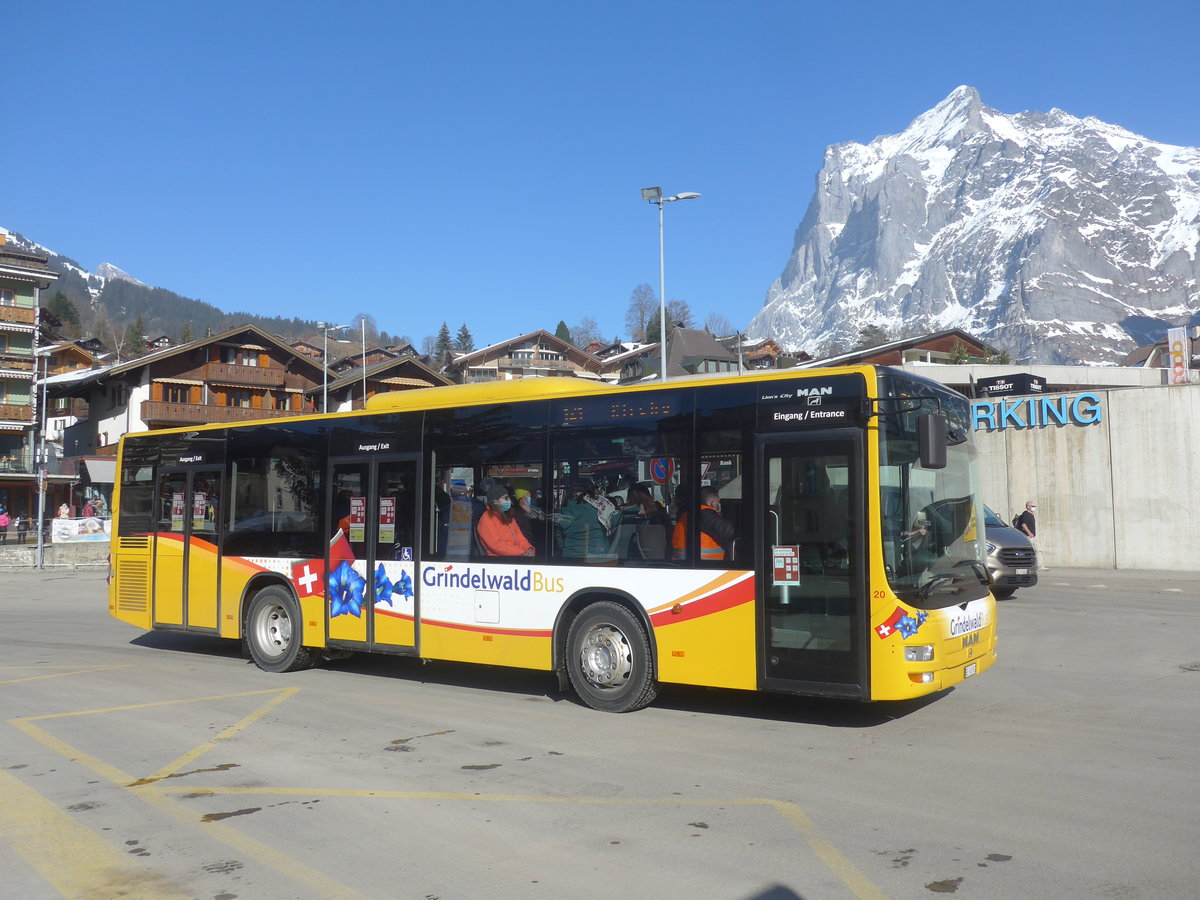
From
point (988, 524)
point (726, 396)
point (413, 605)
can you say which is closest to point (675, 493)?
point (726, 396)

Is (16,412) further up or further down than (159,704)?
further up

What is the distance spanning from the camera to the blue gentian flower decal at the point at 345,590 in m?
11.1

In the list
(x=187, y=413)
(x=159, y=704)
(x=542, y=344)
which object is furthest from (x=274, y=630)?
(x=542, y=344)

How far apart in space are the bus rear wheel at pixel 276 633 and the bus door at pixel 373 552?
2.48 ft

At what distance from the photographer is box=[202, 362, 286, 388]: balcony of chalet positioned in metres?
62.2

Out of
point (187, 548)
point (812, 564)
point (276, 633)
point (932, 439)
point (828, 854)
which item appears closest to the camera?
point (828, 854)

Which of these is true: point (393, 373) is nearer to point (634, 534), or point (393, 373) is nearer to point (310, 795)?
point (634, 534)

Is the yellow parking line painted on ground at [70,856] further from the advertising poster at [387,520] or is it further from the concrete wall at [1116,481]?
the concrete wall at [1116,481]

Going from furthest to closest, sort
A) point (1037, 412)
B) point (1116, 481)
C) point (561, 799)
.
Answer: point (1037, 412), point (1116, 481), point (561, 799)

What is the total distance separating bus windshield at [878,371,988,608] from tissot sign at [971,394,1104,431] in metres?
20.0

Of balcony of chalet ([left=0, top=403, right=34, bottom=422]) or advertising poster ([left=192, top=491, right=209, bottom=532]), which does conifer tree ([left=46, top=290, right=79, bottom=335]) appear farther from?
advertising poster ([left=192, top=491, right=209, bottom=532])

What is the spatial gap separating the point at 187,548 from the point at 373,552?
3.47 meters

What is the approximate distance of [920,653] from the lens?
25.7 ft

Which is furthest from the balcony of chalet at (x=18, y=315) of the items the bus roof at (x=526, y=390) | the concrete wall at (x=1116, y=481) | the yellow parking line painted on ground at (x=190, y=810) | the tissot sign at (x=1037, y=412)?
the yellow parking line painted on ground at (x=190, y=810)
